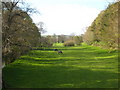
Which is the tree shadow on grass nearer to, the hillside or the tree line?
the tree line

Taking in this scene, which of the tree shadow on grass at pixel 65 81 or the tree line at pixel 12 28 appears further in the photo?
the tree shadow on grass at pixel 65 81

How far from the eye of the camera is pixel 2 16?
58.7 feet

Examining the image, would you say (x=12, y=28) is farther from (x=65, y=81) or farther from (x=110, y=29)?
(x=110, y=29)

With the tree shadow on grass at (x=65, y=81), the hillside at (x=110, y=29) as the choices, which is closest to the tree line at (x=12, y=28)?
the tree shadow on grass at (x=65, y=81)

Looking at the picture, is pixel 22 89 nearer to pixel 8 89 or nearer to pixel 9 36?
pixel 8 89

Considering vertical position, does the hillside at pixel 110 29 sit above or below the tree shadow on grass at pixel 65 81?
above

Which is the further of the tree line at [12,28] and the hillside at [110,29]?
the hillside at [110,29]

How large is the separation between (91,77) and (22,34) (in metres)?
8.84

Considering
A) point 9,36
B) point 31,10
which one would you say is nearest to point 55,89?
point 9,36

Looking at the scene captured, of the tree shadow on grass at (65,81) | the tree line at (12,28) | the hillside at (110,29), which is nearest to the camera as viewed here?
the tree line at (12,28)

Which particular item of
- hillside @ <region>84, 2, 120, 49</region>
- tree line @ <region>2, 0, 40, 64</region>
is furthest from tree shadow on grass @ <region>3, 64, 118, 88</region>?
hillside @ <region>84, 2, 120, 49</region>

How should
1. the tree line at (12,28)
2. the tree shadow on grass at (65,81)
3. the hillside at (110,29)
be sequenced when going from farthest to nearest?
the hillside at (110,29), the tree shadow on grass at (65,81), the tree line at (12,28)

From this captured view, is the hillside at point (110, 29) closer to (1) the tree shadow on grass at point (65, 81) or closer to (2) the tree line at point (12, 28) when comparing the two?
(1) the tree shadow on grass at point (65, 81)

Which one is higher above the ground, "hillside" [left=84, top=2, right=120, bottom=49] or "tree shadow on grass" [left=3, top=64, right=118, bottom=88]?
"hillside" [left=84, top=2, right=120, bottom=49]
